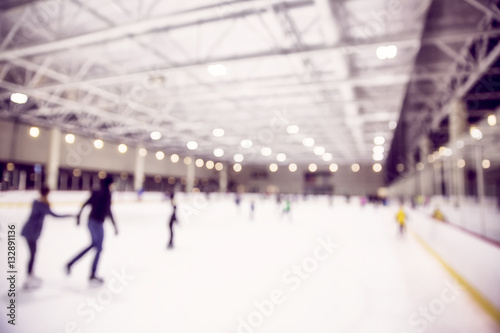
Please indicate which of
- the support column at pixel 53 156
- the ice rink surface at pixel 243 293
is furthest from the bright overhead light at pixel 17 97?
the support column at pixel 53 156

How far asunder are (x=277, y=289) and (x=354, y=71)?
841 centimetres

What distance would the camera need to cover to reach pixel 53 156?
58.6 feet

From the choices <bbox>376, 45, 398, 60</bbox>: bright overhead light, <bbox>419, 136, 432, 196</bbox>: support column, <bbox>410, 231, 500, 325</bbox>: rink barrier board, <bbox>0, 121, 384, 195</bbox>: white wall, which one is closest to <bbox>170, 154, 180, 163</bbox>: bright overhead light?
<bbox>0, 121, 384, 195</bbox>: white wall

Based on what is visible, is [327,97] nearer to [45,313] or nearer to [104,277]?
[104,277]

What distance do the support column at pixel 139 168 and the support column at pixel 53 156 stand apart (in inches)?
298

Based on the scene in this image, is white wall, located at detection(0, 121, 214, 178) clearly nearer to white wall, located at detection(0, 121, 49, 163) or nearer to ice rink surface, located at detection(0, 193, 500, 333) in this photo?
white wall, located at detection(0, 121, 49, 163)

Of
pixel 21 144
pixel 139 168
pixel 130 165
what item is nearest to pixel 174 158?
pixel 139 168

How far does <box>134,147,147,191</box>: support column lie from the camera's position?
25.5 meters

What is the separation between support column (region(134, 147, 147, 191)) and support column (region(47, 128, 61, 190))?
7566 mm

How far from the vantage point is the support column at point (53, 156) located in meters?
17.8

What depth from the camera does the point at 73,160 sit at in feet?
63.7

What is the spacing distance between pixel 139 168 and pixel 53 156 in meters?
8.24

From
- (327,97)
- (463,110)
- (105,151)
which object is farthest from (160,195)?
(463,110)

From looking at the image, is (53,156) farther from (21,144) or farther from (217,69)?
(217,69)
